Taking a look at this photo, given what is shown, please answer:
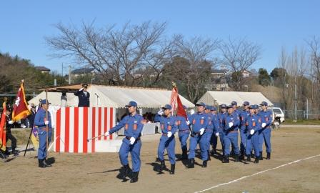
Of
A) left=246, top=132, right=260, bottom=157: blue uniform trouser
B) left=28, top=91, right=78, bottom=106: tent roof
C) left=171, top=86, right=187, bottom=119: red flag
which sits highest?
left=28, top=91, right=78, bottom=106: tent roof

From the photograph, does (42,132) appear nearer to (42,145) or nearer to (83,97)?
(42,145)

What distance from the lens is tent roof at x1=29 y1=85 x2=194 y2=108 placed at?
28641mm

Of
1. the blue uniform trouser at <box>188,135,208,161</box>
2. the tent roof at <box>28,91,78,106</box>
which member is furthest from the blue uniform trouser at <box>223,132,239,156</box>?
the tent roof at <box>28,91,78,106</box>

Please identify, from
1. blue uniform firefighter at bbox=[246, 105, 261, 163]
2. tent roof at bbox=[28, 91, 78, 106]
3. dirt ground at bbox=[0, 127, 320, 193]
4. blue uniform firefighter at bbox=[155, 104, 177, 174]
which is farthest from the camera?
tent roof at bbox=[28, 91, 78, 106]

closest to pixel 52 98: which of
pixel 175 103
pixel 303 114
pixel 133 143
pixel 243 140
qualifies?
pixel 175 103

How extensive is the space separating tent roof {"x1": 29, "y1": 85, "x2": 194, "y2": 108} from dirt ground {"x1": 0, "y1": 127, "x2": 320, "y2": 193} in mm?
9086

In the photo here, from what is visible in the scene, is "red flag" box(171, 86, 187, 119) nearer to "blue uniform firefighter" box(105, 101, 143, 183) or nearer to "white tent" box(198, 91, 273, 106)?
"blue uniform firefighter" box(105, 101, 143, 183)

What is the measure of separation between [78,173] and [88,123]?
536 cm

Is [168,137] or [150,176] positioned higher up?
[168,137]

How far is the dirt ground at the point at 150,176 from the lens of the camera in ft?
35.1

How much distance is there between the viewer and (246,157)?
656 inches

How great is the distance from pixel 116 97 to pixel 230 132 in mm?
14635

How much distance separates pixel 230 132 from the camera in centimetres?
1579

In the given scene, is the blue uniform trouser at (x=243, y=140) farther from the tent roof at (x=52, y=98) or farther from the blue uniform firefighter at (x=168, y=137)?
the tent roof at (x=52, y=98)
